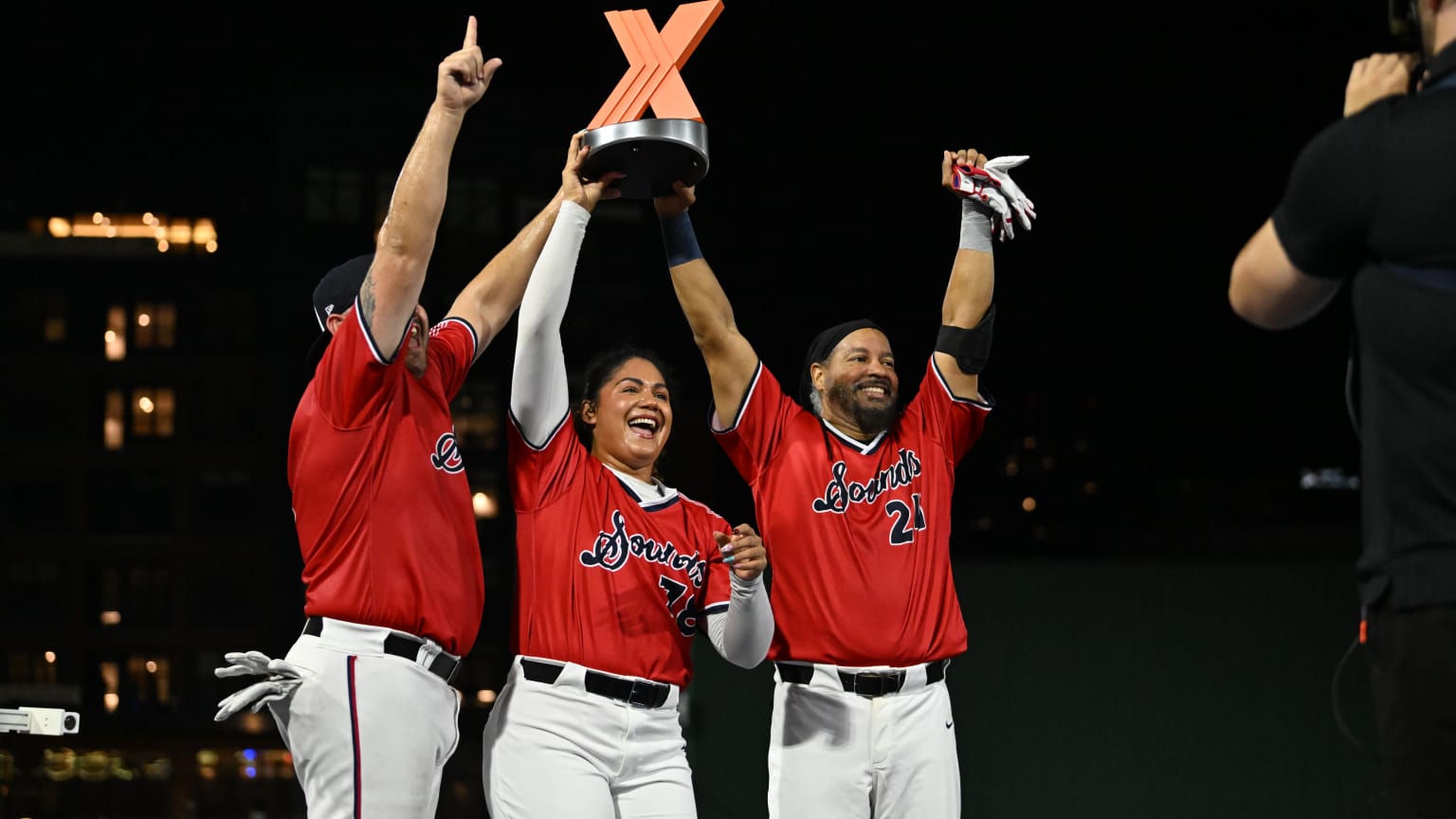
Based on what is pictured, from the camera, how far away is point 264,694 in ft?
6.48

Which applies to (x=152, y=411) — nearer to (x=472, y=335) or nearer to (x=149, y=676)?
(x=149, y=676)

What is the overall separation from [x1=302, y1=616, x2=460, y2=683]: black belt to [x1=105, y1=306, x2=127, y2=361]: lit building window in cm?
2937

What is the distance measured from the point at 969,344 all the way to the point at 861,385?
27 cm

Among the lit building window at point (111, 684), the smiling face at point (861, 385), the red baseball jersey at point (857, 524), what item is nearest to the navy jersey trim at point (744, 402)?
the red baseball jersey at point (857, 524)

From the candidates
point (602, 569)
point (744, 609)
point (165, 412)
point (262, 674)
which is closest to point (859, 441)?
point (744, 609)

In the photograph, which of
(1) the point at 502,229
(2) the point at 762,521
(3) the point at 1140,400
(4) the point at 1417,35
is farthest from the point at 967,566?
(1) the point at 502,229

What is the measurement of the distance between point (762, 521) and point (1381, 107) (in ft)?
5.83

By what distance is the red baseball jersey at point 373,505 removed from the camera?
2055mm

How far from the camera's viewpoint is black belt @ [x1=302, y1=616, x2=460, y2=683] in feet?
6.70

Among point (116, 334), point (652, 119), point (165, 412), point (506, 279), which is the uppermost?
point (116, 334)

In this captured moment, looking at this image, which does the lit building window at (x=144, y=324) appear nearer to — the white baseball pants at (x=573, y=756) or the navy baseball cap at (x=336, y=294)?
the navy baseball cap at (x=336, y=294)

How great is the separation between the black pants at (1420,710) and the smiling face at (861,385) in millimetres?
1687

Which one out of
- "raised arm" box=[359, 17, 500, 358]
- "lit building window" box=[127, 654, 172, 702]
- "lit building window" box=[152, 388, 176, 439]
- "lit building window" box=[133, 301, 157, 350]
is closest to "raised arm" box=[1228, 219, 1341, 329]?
"raised arm" box=[359, 17, 500, 358]

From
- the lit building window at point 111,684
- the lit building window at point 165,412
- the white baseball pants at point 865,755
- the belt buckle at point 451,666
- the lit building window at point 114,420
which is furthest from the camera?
the lit building window at point 114,420
